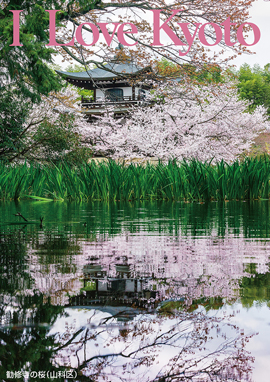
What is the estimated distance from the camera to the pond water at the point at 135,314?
3.04 feet

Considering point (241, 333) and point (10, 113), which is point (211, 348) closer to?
point (241, 333)

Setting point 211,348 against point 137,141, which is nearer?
point 211,348

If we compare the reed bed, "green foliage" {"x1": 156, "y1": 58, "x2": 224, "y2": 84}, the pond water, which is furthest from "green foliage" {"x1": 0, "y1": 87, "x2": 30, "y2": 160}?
the pond water

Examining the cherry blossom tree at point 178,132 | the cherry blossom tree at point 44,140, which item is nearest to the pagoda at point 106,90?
the cherry blossom tree at point 178,132

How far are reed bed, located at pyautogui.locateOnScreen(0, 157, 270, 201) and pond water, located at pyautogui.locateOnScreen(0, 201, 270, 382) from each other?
5.89m

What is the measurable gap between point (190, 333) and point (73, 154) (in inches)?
604

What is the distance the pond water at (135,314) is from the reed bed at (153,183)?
589cm

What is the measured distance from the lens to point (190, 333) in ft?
3.56

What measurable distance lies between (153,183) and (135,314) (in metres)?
7.74

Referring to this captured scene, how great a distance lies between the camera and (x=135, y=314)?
123 centimetres

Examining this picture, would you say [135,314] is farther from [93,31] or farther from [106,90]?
[106,90]

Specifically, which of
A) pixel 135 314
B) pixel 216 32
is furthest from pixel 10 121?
pixel 135 314

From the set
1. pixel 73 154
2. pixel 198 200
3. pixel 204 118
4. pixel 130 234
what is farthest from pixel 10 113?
pixel 130 234

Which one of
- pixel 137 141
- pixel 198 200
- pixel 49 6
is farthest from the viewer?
pixel 137 141
